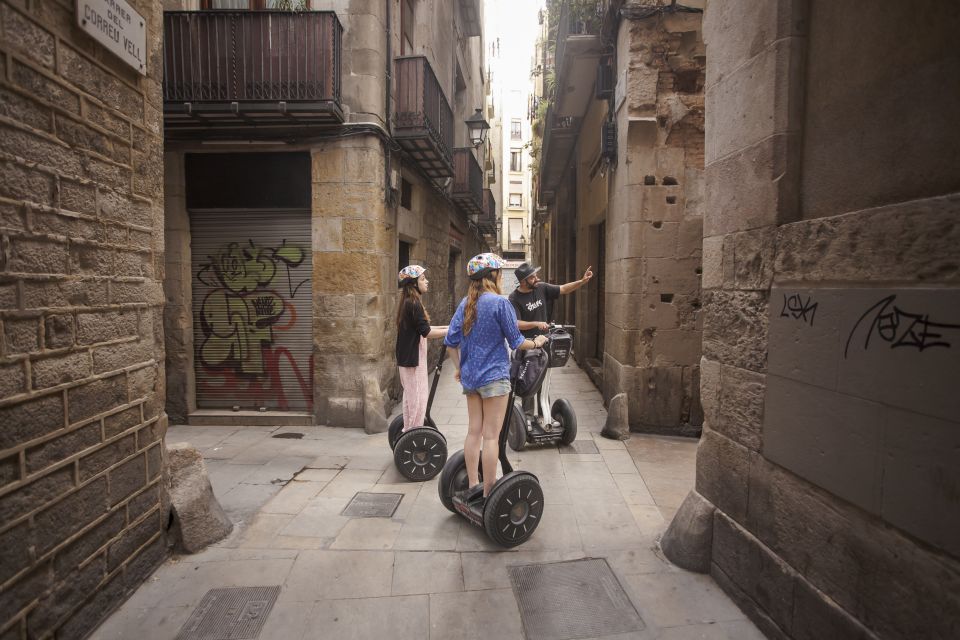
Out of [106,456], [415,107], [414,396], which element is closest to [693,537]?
[414,396]

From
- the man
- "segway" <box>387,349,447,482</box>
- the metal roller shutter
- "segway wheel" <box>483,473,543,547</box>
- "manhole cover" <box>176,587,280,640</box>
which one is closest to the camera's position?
"manhole cover" <box>176,587,280,640</box>

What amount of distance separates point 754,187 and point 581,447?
3.51 m

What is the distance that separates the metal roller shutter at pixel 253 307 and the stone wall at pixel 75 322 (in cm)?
359

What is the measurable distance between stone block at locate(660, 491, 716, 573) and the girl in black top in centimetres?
236

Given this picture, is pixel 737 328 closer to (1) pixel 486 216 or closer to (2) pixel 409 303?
(2) pixel 409 303

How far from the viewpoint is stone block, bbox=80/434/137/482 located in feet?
8.31

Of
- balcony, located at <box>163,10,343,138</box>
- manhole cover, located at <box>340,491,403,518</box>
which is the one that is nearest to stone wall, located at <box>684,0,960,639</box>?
manhole cover, located at <box>340,491,403,518</box>

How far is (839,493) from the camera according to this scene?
214 centimetres

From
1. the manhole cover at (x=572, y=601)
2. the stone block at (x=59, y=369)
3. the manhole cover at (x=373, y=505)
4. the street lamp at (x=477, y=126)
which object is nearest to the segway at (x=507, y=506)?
the manhole cover at (x=572, y=601)

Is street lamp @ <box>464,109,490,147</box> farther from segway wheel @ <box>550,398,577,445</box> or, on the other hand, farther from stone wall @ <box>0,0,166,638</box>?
stone wall @ <box>0,0,166,638</box>

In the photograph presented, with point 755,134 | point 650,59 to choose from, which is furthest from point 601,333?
point 755,134

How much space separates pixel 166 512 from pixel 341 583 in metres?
1.19

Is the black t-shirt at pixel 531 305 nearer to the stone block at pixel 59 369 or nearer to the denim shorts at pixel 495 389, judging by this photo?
the denim shorts at pixel 495 389

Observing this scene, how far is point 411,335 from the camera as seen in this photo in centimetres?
Answer: 486
